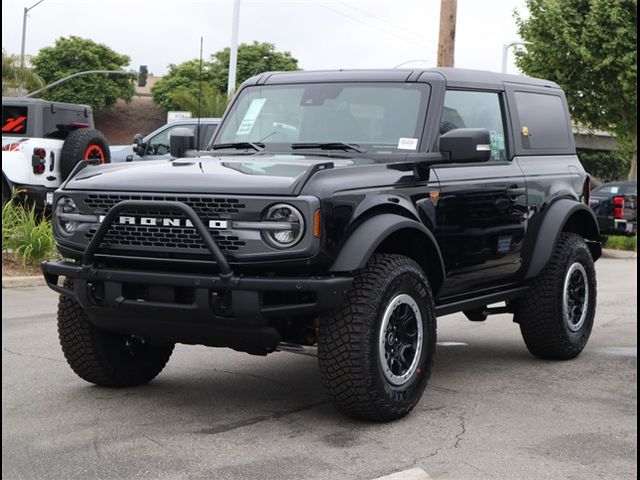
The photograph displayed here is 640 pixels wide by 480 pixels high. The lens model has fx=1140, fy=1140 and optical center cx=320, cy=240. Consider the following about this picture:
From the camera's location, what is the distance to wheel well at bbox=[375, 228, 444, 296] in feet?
20.7

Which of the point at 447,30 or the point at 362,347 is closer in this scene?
the point at 362,347

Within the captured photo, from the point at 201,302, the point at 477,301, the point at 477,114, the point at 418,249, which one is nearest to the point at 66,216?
the point at 201,302

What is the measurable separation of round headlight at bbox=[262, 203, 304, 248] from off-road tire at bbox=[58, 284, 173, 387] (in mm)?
1506

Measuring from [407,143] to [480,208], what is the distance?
2.20 feet

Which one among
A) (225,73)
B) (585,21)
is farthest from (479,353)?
(225,73)

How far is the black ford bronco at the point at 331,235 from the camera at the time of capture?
5.64 meters

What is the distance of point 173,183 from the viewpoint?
586 cm

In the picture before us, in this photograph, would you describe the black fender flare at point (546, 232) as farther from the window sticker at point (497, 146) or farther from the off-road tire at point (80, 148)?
the off-road tire at point (80, 148)

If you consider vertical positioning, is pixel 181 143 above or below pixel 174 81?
below

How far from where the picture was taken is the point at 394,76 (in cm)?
722

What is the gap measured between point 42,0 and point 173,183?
40329 millimetres

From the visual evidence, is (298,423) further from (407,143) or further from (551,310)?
(551,310)

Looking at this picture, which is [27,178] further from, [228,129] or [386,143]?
[386,143]

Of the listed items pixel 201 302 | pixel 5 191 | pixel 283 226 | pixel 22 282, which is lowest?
pixel 22 282
